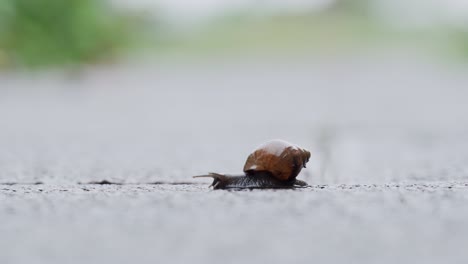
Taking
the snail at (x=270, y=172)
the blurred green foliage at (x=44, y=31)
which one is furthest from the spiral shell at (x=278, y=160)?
the blurred green foliage at (x=44, y=31)

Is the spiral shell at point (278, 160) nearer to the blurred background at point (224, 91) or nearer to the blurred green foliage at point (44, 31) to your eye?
the blurred background at point (224, 91)

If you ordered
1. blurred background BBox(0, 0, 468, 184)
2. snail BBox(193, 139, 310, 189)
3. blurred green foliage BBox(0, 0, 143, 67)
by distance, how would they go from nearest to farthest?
snail BBox(193, 139, 310, 189) < blurred background BBox(0, 0, 468, 184) < blurred green foliage BBox(0, 0, 143, 67)

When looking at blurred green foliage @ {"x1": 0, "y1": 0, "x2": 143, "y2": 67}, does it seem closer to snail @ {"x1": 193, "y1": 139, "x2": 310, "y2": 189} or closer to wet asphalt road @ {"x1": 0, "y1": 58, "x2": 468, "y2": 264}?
wet asphalt road @ {"x1": 0, "y1": 58, "x2": 468, "y2": 264}

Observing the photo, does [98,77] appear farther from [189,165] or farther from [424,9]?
[424,9]

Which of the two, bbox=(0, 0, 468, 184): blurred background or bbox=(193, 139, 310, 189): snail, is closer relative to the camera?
bbox=(193, 139, 310, 189): snail

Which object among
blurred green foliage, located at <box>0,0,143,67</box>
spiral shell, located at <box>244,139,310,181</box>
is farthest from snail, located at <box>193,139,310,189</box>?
blurred green foliage, located at <box>0,0,143,67</box>

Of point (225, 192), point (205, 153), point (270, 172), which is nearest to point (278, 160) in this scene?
point (270, 172)

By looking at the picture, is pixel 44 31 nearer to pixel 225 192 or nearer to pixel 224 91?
pixel 224 91
